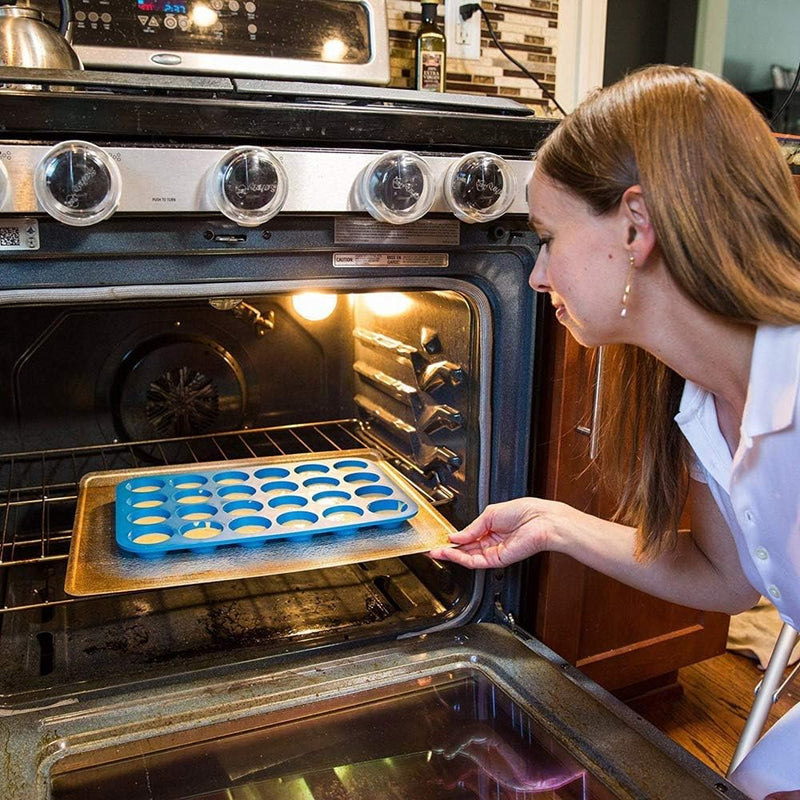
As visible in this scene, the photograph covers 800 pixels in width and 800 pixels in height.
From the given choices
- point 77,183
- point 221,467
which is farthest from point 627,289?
point 221,467

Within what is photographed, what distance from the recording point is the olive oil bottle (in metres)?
1.75

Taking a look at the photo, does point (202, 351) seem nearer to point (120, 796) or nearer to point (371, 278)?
point (371, 278)

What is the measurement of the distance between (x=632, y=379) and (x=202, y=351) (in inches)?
29.9

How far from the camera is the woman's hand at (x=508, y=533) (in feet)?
3.73

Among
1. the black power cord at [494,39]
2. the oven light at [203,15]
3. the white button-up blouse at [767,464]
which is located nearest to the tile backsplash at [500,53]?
the black power cord at [494,39]

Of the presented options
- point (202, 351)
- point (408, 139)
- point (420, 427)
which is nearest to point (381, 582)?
point (420, 427)

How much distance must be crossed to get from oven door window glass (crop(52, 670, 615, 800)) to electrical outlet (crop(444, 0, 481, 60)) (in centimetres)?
148

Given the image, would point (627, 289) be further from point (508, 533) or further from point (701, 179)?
point (508, 533)

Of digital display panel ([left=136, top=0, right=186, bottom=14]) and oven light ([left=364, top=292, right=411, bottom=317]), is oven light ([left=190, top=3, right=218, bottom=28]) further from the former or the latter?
oven light ([left=364, top=292, right=411, bottom=317])

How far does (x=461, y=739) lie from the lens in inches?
38.0

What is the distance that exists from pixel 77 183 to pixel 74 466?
2.54 feet

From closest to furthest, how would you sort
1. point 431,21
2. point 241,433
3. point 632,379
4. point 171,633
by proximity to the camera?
point 632,379 → point 171,633 → point 241,433 → point 431,21

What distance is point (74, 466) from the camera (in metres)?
1.47

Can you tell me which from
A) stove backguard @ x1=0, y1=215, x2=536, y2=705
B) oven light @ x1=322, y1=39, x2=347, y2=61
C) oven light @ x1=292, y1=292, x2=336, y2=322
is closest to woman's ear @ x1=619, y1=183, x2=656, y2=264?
stove backguard @ x1=0, y1=215, x2=536, y2=705
